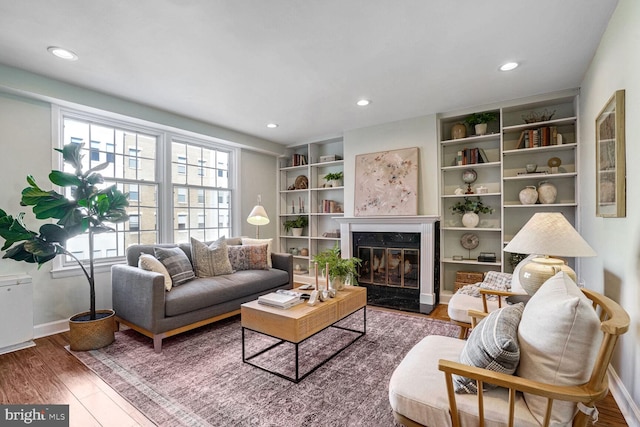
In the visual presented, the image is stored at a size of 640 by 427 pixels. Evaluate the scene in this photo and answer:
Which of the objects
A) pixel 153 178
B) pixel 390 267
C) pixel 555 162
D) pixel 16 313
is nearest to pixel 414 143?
pixel 555 162

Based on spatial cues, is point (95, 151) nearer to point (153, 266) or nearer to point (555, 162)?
point (153, 266)

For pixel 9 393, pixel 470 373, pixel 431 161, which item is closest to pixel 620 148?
pixel 470 373

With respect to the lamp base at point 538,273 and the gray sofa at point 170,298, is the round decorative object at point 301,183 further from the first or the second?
the lamp base at point 538,273

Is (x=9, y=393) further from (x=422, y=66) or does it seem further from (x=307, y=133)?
(x=307, y=133)

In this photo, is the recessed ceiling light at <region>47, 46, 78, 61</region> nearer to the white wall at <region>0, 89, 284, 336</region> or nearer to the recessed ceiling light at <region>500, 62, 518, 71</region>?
the white wall at <region>0, 89, 284, 336</region>

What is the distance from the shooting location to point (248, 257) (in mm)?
3986

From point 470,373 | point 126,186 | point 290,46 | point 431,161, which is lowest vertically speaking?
point 470,373

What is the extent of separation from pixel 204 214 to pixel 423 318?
3440mm

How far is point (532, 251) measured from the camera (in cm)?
206

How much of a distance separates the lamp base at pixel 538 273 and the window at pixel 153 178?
12.5ft

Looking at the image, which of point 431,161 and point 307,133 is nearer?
point 431,161

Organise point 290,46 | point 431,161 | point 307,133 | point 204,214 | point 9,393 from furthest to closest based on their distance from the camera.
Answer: point 307,133
point 204,214
point 431,161
point 290,46
point 9,393

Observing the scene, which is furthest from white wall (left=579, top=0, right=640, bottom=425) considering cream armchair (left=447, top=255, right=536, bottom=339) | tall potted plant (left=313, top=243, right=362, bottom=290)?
tall potted plant (left=313, top=243, right=362, bottom=290)

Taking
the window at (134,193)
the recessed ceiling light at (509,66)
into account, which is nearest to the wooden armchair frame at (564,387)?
the recessed ceiling light at (509,66)
